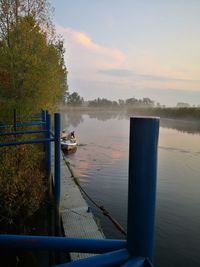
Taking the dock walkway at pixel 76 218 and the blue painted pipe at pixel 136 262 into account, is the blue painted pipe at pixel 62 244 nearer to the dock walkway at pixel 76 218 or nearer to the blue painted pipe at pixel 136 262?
the blue painted pipe at pixel 136 262

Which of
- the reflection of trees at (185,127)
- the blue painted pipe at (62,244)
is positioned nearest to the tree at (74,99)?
the reflection of trees at (185,127)

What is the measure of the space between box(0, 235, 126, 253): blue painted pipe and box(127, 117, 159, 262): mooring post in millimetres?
100

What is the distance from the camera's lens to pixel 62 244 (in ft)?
4.32

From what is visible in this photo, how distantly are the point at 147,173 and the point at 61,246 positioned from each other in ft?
1.81

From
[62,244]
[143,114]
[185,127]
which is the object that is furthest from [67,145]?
[143,114]

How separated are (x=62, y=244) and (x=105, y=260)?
0.24 metres

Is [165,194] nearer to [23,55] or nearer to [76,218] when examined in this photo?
[76,218]

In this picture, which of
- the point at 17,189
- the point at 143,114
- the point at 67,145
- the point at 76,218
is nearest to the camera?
the point at 76,218

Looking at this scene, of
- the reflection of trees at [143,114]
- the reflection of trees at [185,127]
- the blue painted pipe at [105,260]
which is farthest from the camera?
the reflection of trees at [143,114]

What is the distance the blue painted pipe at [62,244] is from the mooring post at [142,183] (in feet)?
0.33

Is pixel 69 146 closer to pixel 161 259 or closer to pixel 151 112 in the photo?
pixel 161 259

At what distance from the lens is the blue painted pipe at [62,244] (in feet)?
4.27

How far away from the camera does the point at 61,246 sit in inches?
51.8

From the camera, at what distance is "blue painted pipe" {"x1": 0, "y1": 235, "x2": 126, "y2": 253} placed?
4.27 ft
